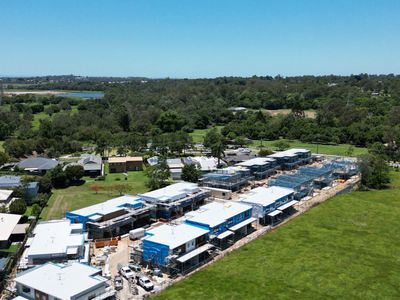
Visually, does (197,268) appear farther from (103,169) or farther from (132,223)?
(103,169)

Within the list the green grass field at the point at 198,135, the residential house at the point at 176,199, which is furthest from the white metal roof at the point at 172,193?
the green grass field at the point at 198,135

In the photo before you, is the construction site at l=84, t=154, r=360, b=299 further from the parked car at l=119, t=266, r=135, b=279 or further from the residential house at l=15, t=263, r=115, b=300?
the residential house at l=15, t=263, r=115, b=300

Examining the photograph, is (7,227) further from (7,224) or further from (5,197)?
(5,197)

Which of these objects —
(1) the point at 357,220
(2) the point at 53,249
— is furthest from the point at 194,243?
(1) the point at 357,220

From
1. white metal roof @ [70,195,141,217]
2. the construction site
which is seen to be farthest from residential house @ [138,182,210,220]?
white metal roof @ [70,195,141,217]

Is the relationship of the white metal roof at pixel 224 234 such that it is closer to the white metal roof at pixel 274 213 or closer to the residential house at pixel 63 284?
the white metal roof at pixel 274 213

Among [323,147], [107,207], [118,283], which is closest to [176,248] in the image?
[118,283]
